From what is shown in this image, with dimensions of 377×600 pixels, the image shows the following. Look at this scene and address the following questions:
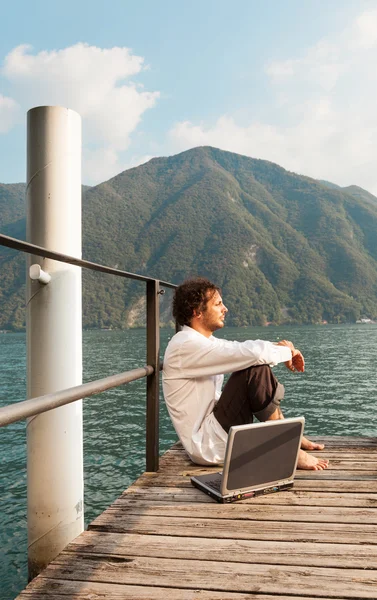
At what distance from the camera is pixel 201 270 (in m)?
122

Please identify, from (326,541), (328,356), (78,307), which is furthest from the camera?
(328,356)

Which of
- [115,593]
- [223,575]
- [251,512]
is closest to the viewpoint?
[115,593]

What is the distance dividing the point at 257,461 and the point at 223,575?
84cm

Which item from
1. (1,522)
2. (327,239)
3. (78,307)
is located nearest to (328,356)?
(1,522)

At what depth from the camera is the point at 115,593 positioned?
172 cm

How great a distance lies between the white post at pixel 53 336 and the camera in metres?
2.96

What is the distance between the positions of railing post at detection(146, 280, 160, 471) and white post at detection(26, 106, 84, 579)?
0.43 metres

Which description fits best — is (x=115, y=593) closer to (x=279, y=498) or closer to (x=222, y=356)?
(x=279, y=498)

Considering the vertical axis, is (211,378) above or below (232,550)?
above

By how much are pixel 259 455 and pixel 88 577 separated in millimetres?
1060

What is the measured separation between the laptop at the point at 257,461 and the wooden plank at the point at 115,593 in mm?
804

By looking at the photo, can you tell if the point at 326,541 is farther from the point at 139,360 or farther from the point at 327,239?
the point at 327,239

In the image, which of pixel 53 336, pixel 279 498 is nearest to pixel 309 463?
pixel 279 498

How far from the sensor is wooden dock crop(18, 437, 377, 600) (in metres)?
1.74
